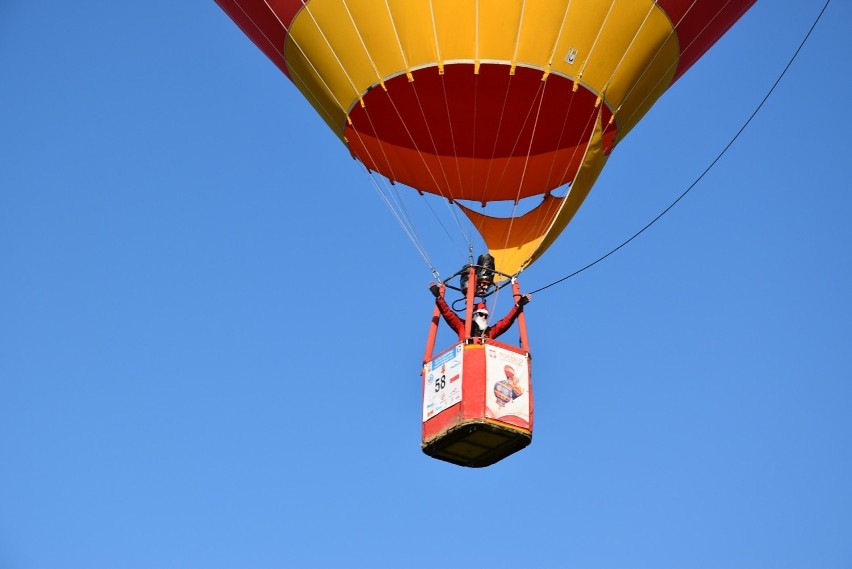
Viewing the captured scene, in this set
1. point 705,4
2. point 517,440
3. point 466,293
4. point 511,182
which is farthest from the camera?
point 511,182

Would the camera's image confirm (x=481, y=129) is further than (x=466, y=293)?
Yes

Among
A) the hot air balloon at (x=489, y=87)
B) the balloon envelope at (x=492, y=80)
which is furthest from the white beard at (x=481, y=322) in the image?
the balloon envelope at (x=492, y=80)

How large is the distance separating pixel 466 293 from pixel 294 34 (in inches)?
119

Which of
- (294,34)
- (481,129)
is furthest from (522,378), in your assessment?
(294,34)

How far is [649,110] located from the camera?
14.4 meters

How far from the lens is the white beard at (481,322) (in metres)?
12.4

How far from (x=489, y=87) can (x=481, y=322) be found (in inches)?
89.1

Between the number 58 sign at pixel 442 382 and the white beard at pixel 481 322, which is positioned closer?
the number 58 sign at pixel 442 382

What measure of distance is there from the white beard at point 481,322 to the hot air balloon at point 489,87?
11 cm

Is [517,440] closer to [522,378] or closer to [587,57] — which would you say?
[522,378]

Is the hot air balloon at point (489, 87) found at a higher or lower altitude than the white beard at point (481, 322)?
higher

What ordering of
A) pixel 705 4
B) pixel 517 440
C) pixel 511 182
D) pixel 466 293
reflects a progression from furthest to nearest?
pixel 511 182
pixel 705 4
pixel 466 293
pixel 517 440

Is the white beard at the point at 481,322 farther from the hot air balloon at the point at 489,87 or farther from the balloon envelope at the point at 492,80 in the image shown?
the balloon envelope at the point at 492,80

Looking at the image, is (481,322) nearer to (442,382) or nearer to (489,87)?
(442,382)
